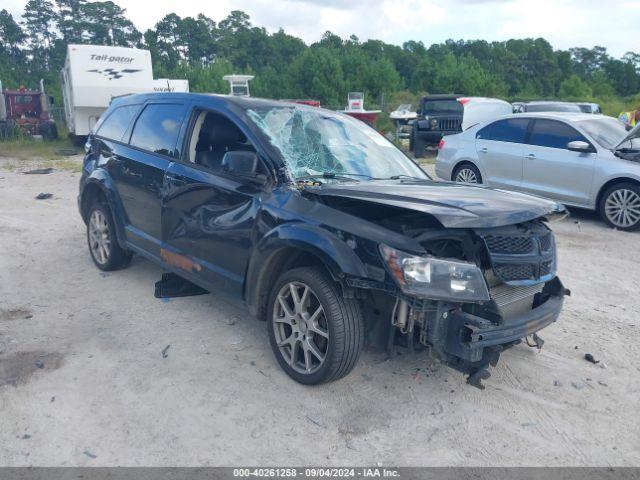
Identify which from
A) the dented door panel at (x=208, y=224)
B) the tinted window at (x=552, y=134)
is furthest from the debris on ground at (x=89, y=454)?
the tinted window at (x=552, y=134)

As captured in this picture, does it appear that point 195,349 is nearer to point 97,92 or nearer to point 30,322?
point 30,322

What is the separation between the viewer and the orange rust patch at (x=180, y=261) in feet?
14.7

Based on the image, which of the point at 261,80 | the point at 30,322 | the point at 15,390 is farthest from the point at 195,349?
the point at 261,80

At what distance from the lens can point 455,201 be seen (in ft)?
11.3

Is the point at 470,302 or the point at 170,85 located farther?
the point at 170,85

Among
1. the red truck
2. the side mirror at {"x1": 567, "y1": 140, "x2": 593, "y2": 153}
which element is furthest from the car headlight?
the red truck

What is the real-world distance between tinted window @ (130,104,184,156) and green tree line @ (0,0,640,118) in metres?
40.4

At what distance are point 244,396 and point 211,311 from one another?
152 cm

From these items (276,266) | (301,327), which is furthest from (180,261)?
(301,327)

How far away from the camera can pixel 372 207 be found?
134 inches

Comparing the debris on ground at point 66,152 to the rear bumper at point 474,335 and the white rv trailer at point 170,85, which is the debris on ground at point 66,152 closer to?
the white rv trailer at point 170,85

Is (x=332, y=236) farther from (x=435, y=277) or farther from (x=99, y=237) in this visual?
(x=99, y=237)

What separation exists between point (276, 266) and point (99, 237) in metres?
2.96

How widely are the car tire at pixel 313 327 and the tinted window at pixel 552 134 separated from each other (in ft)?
22.2
